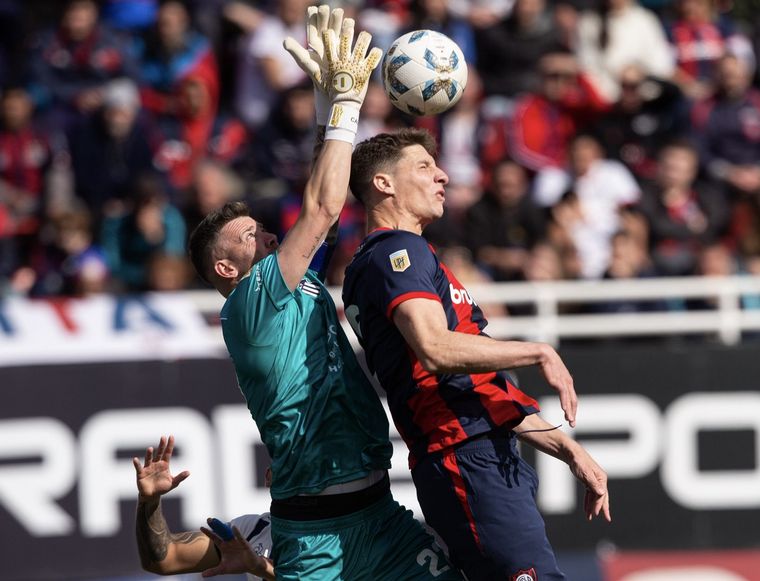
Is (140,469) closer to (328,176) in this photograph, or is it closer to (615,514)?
(328,176)

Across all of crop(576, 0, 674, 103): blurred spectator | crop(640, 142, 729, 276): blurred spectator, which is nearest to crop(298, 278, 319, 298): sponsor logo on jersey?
crop(640, 142, 729, 276): blurred spectator

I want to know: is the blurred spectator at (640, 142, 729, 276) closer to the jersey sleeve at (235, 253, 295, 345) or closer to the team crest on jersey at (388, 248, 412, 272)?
the team crest on jersey at (388, 248, 412, 272)

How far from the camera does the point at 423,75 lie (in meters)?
5.99

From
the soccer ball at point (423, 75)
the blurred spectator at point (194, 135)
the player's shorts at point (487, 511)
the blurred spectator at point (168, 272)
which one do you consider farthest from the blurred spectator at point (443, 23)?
the player's shorts at point (487, 511)

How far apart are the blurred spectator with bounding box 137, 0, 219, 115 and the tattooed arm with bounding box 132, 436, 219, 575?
6966 mm

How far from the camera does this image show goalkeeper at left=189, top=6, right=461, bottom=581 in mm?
5309

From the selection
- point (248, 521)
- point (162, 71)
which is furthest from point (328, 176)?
point (162, 71)

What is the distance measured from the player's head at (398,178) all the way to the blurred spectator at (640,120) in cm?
641

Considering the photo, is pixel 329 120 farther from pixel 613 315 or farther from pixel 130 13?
pixel 130 13

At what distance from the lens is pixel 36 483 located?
9.99m

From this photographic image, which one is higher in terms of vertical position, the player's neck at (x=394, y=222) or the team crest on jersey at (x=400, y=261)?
the player's neck at (x=394, y=222)

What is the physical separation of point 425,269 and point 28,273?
6575 millimetres

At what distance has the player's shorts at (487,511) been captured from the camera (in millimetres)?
5332

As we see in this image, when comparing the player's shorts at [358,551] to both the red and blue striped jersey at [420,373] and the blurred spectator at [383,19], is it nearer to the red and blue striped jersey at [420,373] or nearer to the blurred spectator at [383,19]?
the red and blue striped jersey at [420,373]
